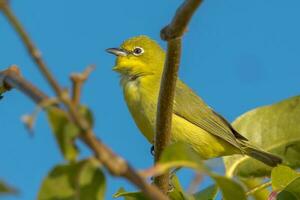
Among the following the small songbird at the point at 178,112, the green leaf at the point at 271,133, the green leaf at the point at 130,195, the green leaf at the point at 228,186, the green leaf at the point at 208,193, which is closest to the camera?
the green leaf at the point at 228,186

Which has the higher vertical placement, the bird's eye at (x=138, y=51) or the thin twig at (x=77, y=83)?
the bird's eye at (x=138, y=51)

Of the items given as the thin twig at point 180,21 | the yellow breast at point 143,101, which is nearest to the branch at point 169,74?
the thin twig at point 180,21

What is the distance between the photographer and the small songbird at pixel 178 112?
16.8 feet

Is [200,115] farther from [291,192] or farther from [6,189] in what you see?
[6,189]

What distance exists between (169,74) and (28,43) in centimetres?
115

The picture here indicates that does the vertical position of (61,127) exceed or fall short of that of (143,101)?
it falls short

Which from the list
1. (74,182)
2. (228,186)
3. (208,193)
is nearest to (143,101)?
(208,193)

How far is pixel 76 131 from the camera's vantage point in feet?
2.78

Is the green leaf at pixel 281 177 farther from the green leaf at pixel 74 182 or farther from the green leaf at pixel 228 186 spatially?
the green leaf at pixel 74 182

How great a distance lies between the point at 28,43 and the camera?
0.83m

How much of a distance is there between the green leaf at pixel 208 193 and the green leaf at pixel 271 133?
1.09 feet

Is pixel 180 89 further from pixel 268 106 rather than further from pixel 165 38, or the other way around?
pixel 165 38

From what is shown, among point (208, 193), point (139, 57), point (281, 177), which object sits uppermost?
point (139, 57)

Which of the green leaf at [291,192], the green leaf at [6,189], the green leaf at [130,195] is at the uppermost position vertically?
the green leaf at [130,195]
